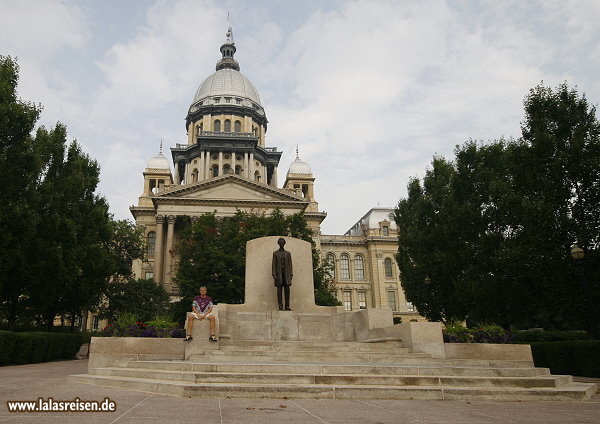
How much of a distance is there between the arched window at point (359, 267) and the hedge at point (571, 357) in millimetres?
56769

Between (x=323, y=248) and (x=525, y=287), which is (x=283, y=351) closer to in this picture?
(x=525, y=287)

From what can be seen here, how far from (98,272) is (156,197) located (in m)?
29.4

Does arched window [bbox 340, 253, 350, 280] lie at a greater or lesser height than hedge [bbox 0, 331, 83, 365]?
greater

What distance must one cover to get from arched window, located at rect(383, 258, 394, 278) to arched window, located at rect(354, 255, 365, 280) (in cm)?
352

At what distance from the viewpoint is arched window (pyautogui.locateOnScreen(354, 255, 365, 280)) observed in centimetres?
7581

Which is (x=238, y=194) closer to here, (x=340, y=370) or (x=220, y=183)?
(x=220, y=183)

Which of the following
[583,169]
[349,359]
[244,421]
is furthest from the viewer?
[583,169]

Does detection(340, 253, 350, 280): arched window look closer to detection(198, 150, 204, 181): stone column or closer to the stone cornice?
the stone cornice

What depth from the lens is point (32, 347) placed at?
21.0 metres

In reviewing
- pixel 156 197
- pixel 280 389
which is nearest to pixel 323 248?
pixel 156 197

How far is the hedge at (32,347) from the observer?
1883 cm

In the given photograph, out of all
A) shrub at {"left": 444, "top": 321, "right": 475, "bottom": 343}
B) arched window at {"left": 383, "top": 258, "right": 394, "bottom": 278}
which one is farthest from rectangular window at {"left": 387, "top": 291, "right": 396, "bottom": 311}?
shrub at {"left": 444, "top": 321, "right": 475, "bottom": 343}

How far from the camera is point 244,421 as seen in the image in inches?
231

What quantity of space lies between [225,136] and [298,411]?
75.3 meters
